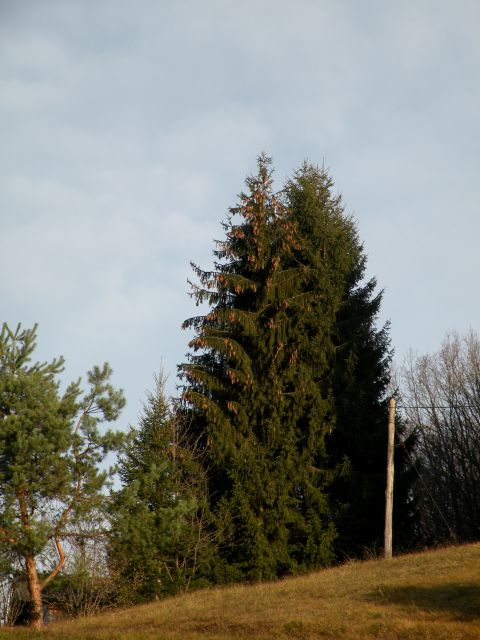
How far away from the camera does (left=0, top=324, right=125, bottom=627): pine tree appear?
54.5 ft

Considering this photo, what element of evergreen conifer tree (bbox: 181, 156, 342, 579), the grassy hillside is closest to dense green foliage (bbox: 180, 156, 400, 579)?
evergreen conifer tree (bbox: 181, 156, 342, 579)

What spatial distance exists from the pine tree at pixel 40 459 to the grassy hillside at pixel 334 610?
1.98 m

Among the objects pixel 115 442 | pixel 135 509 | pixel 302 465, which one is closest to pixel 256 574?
pixel 302 465

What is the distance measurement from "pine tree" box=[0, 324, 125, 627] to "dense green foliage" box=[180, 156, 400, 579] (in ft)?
23.3

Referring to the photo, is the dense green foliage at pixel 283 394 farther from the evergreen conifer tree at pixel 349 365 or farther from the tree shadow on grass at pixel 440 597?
the tree shadow on grass at pixel 440 597

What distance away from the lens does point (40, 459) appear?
17.0m

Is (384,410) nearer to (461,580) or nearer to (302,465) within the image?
(302,465)

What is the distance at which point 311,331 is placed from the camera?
27641mm

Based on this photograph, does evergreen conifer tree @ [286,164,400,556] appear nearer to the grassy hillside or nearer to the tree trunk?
the grassy hillside

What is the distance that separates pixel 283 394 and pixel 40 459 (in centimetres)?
1092

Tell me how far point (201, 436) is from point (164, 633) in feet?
38.7

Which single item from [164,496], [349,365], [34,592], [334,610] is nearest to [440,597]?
[334,610]

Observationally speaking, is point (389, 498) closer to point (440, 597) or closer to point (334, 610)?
point (440, 597)

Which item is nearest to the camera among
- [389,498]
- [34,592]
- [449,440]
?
[34,592]
